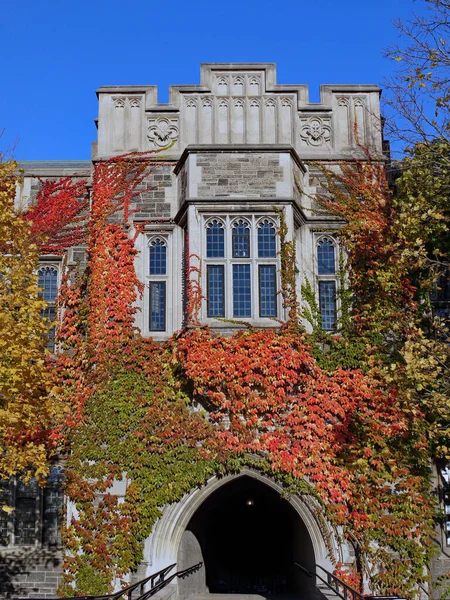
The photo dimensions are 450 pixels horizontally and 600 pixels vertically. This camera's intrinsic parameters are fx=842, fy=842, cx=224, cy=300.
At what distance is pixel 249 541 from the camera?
2141cm

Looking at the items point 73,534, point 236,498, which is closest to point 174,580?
point 73,534

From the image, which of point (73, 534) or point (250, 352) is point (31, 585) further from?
point (250, 352)

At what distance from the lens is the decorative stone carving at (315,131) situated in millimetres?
16000

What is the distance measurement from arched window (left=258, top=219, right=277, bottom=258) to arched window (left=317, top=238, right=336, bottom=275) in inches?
44.7

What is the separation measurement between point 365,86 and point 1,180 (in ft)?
23.2

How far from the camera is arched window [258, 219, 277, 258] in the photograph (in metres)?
14.9

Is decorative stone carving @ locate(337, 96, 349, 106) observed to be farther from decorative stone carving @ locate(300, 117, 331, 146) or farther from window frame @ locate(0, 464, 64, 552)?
window frame @ locate(0, 464, 64, 552)

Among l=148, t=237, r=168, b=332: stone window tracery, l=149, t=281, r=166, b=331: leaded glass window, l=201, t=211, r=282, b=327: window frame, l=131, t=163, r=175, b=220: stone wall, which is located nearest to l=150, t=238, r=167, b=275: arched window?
l=148, t=237, r=168, b=332: stone window tracery

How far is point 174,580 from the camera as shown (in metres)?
14.5

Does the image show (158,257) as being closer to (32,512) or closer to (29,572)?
(32,512)

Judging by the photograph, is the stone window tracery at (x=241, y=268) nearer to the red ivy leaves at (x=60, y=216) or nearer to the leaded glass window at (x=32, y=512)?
the red ivy leaves at (x=60, y=216)

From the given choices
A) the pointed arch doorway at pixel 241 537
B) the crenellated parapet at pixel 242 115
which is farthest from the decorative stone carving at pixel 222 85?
the pointed arch doorway at pixel 241 537

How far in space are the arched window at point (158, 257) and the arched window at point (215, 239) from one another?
1038mm

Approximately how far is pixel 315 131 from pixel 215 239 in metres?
3.04
